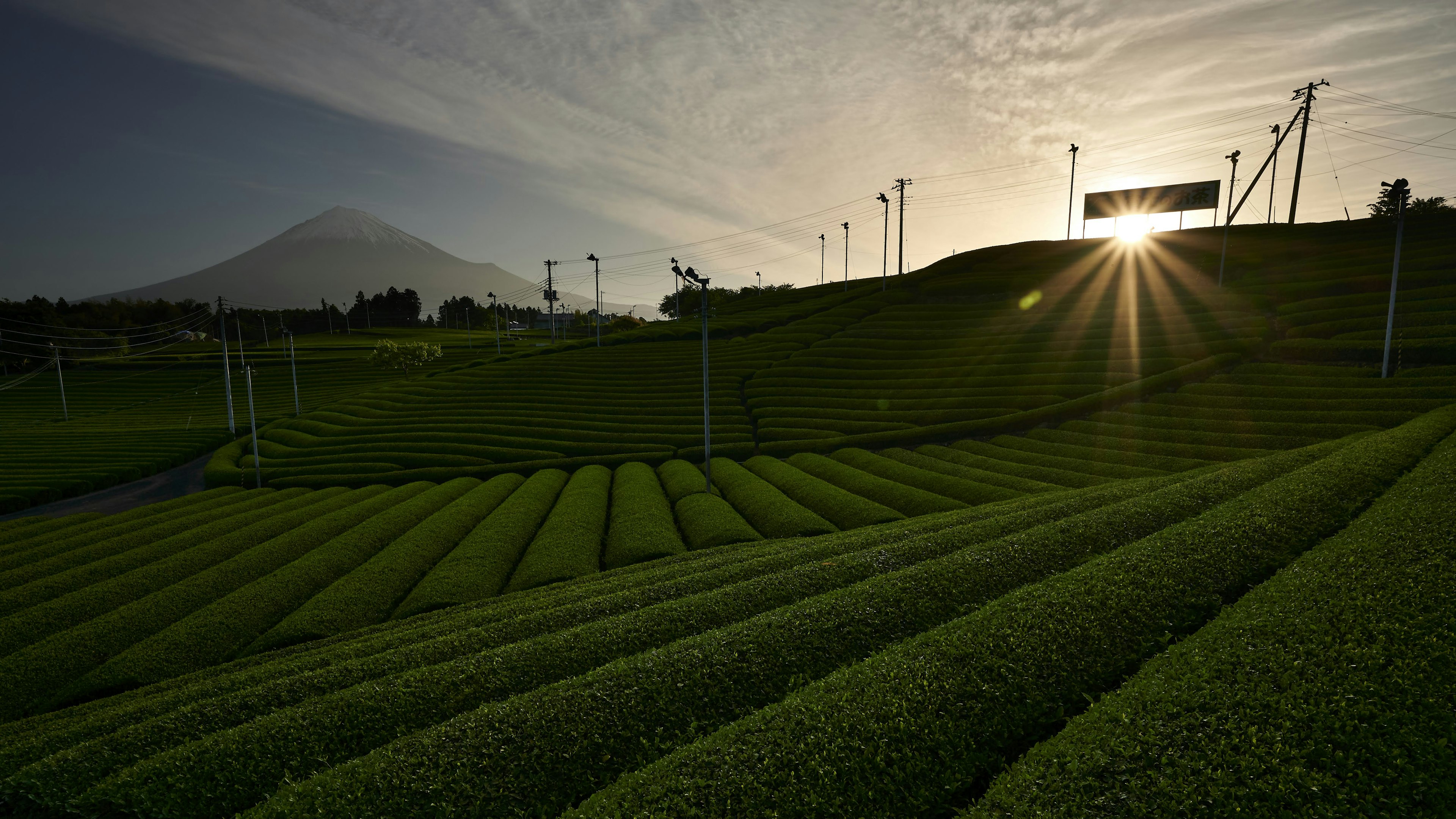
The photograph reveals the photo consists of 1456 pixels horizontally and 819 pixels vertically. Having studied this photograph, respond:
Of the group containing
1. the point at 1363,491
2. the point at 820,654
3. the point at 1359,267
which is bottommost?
the point at 820,654

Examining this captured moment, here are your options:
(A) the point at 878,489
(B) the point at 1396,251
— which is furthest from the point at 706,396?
(B) the point at 1396,251

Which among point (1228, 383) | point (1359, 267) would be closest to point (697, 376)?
point (1228, 383)

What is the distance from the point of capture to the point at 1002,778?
7094 mm

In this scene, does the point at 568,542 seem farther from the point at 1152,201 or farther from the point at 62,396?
the point at 1152,201

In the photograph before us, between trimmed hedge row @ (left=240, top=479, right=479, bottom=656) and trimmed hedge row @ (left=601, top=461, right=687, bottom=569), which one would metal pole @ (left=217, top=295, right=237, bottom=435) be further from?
trimmed hedge row @ (left=601, top=461, right=687, bottom=569)

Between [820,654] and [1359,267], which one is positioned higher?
[1359,267]

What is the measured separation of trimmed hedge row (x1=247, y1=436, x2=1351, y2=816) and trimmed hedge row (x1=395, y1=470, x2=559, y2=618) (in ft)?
39.9

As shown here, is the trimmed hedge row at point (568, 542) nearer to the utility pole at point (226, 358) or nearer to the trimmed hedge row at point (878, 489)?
the trimmed hedge row at point (878, 489)

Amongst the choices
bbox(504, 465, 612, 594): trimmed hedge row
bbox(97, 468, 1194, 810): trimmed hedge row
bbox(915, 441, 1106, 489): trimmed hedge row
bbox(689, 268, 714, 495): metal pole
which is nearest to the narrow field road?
bbox(504, 465, 612, 594): trimmed hedge row

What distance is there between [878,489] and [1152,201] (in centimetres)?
9922

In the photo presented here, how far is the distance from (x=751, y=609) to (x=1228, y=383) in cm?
4681

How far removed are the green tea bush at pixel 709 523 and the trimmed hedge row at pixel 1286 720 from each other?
1791cm

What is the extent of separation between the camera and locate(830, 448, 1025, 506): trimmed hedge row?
93.6 ft

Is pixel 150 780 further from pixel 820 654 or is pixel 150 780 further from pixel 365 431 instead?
pixel 365 431
